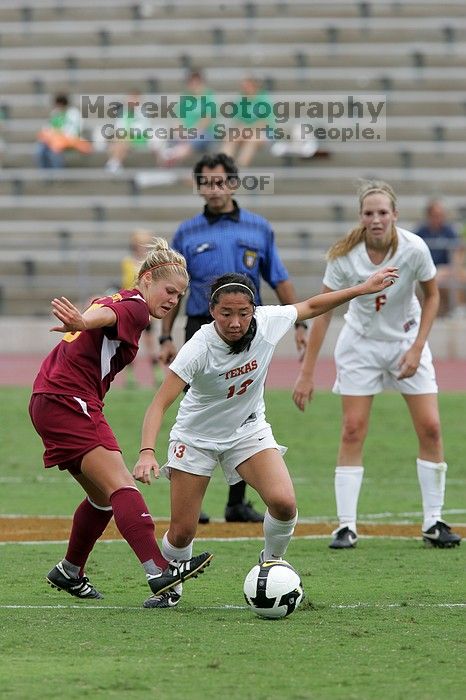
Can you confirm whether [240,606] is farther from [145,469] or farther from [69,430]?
[69,430]

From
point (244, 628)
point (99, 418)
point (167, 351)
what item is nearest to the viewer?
point (244, 628)

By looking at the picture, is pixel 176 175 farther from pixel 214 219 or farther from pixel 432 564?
pixel 432 564

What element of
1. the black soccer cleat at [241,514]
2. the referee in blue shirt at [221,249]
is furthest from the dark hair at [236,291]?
the black soccer cleat at [241,514]

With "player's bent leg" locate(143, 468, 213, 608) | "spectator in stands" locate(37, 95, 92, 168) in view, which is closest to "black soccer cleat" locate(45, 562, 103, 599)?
"player's bent leg" locate(143, 468, 213, 608)

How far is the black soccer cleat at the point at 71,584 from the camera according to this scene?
6980 mm

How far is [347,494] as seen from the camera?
8750 mm

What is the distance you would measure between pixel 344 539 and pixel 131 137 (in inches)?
707

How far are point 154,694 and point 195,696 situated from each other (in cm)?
14

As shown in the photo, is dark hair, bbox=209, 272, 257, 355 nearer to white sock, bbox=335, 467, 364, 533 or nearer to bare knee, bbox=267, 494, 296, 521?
bare knee, bbox=267, 494, 296, 521

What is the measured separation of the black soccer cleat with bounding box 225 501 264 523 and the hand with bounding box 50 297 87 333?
12.1ft

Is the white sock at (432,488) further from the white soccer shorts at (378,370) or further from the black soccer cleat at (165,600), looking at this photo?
the black soccer cleat at (165,600)

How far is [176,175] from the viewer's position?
1017 inches

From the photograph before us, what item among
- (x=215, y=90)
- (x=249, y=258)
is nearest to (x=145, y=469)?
(x=249, y=258)

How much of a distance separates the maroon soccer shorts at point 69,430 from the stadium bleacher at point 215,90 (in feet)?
52.3
